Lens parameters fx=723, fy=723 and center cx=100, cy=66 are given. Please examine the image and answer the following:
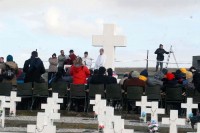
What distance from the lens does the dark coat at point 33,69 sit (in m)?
22.2

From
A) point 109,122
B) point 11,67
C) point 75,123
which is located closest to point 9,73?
point 11,67

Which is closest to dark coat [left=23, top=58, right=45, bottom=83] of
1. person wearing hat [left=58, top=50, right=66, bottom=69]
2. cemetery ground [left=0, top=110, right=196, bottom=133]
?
cemetery ground [left=0, top=110, right=196, bottom=133]

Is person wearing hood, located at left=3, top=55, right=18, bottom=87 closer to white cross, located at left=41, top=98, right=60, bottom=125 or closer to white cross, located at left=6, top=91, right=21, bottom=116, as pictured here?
white cross, located at left=6, top=91, right=21, bottom=116

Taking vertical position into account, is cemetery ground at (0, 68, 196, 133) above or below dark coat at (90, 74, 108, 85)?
below

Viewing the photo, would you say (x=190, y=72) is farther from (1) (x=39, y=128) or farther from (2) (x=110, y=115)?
(1) (x=39, y=128)

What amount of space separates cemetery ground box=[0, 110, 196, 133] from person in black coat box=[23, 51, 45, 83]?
1.51m

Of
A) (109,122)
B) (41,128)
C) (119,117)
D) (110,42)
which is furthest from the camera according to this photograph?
(110,42)

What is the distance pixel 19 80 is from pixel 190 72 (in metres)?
5.80

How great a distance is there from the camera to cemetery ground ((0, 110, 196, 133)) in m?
17.9

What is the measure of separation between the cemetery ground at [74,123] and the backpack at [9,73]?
1363 millimetres

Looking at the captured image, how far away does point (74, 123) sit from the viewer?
18766 mm

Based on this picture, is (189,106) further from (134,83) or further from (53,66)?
(53,66)

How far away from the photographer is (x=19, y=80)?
2417cm

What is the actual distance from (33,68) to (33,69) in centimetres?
7
